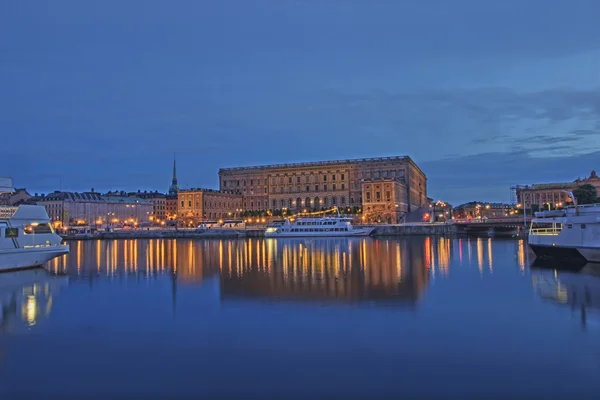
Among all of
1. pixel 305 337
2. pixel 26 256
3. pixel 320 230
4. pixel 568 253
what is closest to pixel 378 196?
pixel 320 230

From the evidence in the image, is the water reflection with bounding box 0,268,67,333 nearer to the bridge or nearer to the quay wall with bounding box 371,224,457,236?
the quay wall with bounding box 371,224,457,236

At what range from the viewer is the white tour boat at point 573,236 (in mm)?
30516

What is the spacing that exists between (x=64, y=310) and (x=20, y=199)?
129668mm

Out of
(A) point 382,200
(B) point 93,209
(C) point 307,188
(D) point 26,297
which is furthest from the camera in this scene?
(B) point 93,209

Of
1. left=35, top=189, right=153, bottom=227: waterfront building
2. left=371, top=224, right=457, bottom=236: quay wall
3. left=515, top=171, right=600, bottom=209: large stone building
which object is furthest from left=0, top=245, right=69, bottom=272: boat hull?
left=515, top=171, right=600, bottom=209: large stone building

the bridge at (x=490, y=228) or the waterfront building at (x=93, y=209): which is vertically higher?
the waterfront building at (x=93, y=209)

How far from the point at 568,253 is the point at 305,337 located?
2432 centimetres

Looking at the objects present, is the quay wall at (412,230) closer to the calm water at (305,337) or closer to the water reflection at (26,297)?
the calm water at (305,337)

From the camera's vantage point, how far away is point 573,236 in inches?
1248

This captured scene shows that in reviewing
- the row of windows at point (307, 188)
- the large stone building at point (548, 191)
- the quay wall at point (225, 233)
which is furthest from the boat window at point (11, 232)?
the large stone building at point (548, 191)

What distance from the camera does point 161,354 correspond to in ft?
40.9

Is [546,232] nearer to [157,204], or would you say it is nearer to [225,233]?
[225,233]

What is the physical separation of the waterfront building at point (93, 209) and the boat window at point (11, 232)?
298 feet

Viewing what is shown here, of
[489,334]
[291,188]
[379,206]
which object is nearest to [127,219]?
[291,188]
